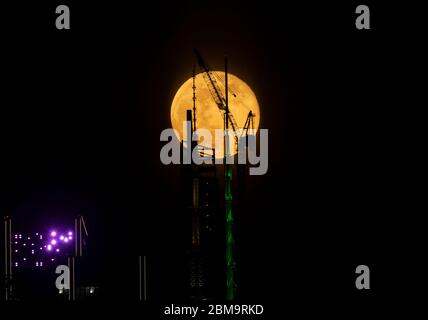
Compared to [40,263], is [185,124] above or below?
above

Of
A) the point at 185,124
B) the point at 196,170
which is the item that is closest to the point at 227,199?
the point at 196,170

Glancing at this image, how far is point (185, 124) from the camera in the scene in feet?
126

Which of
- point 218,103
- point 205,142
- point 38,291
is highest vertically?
point 218,103

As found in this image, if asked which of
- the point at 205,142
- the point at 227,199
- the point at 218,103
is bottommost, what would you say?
the point at 227,199

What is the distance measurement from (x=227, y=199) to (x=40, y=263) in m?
9.52

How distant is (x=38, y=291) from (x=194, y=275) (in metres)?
7.77
